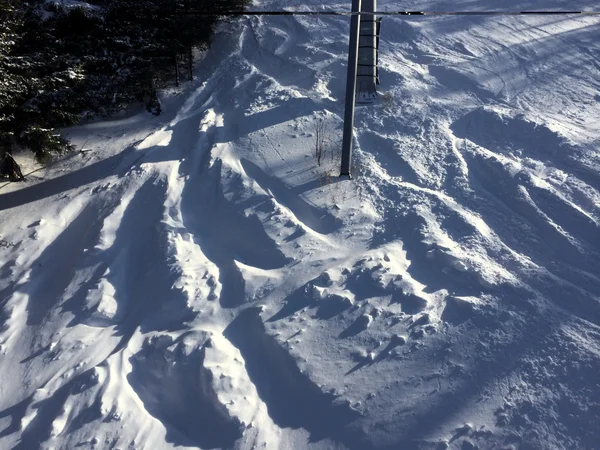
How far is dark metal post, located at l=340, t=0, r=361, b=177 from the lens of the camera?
629cm

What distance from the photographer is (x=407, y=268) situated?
526 centimetres

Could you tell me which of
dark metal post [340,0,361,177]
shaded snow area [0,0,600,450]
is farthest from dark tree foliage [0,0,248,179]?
dark metal post [340,0,361,177]

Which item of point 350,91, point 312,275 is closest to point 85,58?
point 350,91

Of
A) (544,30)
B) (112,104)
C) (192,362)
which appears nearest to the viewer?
(192,362)

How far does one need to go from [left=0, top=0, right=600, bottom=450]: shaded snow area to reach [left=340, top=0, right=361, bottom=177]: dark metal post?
10.7 inches

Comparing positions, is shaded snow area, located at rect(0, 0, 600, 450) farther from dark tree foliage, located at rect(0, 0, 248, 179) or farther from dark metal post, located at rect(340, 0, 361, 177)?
dark tree foliage, located at rect(0, 0, 248, 179)

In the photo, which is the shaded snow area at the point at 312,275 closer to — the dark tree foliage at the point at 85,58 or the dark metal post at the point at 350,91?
the dark metal post at the point at 350,91

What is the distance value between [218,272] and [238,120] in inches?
138

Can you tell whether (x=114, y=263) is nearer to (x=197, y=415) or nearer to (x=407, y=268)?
(x=197, y=415)

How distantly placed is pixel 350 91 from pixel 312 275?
2.76 m

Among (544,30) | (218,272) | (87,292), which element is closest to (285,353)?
(218,272)

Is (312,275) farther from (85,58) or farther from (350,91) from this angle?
(85,58)

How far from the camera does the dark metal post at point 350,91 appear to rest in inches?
248

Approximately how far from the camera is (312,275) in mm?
5176
